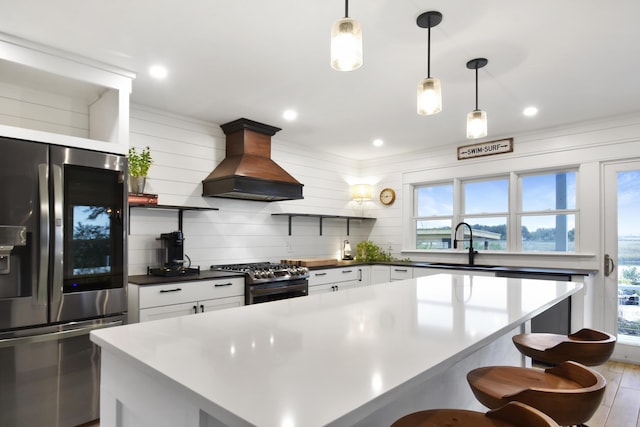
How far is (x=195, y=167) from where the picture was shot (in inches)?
158

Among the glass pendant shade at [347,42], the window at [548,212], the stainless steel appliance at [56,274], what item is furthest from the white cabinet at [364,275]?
the glass pendant shade at [347,42]

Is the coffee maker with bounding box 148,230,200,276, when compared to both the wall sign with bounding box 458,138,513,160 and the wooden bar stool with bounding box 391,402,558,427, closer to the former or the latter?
the wooden bar stool with bounding box 391,402,558,427

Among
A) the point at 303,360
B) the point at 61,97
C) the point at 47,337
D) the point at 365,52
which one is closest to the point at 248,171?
the point at 61,97

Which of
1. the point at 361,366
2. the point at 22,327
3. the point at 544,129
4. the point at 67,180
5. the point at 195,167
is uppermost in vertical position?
the point at 544,129

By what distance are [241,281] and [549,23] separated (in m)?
3.01

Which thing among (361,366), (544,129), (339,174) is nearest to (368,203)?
(339,174)

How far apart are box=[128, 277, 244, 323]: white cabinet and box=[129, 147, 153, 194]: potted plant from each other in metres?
0.85

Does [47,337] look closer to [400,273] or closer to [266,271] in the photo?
[266,271]

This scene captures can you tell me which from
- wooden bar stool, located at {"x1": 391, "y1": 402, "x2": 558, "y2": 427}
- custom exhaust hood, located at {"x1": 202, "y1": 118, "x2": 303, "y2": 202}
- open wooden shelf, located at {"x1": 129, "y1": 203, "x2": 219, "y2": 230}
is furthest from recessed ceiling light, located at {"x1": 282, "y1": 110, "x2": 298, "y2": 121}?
wooden bar stool, located at {"x1": 391, "y1": 402, "x2": 558, "y2": 427}

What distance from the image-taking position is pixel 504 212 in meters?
4.75

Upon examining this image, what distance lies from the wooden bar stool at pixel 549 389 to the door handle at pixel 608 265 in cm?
304

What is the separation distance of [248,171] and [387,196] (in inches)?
99.6

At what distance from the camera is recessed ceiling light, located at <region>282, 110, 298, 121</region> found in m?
3.83

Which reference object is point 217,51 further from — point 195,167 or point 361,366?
point 361,366
